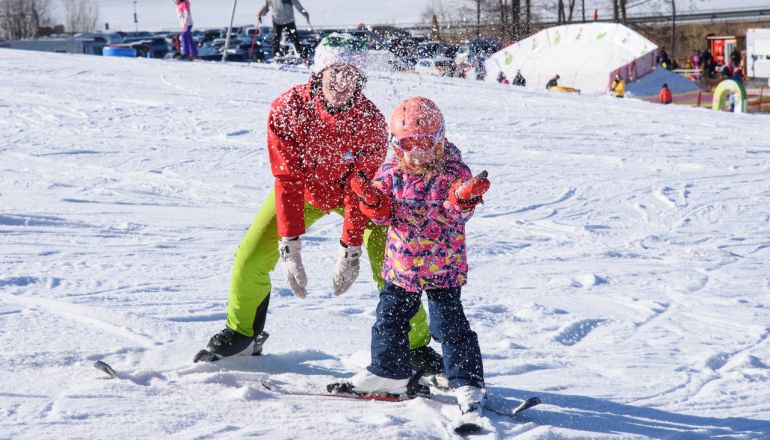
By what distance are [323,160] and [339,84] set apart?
12.7 inches

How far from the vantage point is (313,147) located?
3.47 meters

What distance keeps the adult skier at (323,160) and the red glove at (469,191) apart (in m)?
0.45

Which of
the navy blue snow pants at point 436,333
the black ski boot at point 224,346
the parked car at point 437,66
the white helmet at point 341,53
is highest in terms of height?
the parked car at point 437,66

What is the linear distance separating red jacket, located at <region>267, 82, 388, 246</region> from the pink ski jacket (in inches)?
8.7

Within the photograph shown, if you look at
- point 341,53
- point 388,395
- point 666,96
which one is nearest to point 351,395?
point 388,395

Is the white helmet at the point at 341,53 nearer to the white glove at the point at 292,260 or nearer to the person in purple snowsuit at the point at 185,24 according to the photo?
the white glove at the point at 292,260

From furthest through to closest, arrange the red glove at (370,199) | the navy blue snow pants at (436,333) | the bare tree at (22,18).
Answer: the bare tree at (22,18)
the navy blue snow pants at (436,333)
the red glove at (370,199)

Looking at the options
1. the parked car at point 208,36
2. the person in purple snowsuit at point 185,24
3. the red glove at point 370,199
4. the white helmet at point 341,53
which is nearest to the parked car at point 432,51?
the person in purple snowsuit at point 185,24

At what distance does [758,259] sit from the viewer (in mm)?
6406

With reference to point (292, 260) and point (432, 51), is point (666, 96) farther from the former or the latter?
point (292, 260)

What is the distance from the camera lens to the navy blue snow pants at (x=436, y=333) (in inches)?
128

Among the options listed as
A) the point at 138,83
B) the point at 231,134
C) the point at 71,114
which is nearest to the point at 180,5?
the point at 138,83

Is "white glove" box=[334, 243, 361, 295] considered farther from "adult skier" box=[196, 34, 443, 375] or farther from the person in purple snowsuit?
the person in purple snowsuit

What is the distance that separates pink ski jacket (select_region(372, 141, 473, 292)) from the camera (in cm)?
315
